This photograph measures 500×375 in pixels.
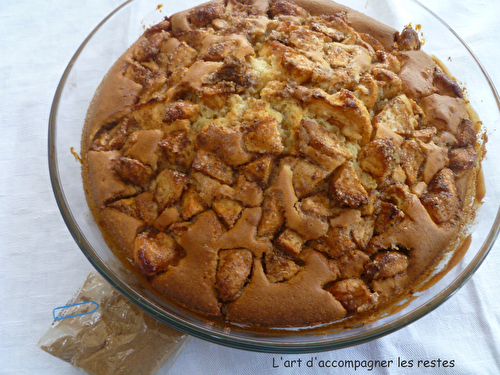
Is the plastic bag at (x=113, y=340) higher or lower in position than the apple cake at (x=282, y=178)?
lower

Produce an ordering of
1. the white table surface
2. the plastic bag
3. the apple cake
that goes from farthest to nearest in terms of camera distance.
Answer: the white table surface < the plastic bag < the apple cake

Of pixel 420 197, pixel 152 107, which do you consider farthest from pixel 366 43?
pixel 152 107

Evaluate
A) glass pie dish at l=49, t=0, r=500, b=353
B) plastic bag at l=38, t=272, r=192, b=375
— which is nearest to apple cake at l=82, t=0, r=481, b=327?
glass pie dish at l=49, t=0, r=500, b=353

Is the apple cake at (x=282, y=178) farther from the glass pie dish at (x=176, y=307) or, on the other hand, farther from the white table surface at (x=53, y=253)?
the white table surface at (x=53, y=253)

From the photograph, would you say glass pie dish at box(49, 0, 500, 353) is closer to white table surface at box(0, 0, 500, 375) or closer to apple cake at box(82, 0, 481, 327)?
apple cake at box(82, 0, 481, 327)

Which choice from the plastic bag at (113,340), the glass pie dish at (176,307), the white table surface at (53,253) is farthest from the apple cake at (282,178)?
the white table surface at (53,253)

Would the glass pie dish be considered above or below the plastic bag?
above
